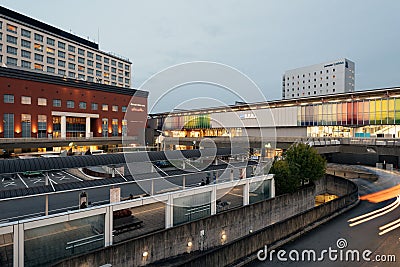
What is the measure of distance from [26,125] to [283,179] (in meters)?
47.0

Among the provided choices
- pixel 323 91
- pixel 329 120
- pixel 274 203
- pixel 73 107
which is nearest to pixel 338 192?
pixel 274 203

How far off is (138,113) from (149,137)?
6878 mm

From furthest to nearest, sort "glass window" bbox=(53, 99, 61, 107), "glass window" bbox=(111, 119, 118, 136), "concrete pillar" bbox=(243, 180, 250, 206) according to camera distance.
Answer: "glass window" bbox=(111, 119, 118, 136), "glass window" bbox=(53, 99, 61, 107), "concrete pillar" bbox=(243, 180, 250, 206)

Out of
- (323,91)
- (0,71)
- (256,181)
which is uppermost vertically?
(323,91)

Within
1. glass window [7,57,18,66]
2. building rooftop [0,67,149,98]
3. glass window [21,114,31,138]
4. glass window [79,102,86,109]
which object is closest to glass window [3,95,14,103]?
glass window [21,114,31,138]

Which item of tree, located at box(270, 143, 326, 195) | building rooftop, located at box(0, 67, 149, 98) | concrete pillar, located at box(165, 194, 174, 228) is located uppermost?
building rooftop, located at box(0, 67, 149, 98)

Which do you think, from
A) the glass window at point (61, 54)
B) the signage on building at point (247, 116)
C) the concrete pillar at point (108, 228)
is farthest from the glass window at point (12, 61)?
the concrete pillar at point (108, 228)

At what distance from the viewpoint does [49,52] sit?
63.7m

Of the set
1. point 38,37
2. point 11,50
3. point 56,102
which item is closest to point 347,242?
point 56,102

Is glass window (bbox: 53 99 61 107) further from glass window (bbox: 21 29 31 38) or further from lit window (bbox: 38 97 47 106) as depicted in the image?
glass window (bbox: 21 29 31 38)

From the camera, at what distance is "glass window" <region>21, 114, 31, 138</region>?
4509 centimetres

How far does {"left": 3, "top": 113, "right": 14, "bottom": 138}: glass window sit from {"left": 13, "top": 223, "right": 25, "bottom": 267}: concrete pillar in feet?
143

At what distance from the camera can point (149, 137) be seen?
64188 millimetres

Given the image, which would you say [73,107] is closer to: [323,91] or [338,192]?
[338,192]
